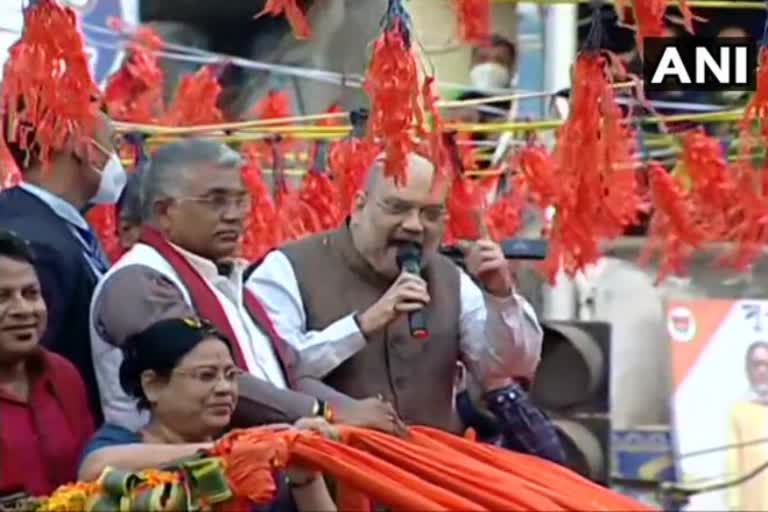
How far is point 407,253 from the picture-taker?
4973 millimetres

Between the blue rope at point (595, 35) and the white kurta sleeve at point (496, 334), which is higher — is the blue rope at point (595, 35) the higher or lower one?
the higher one

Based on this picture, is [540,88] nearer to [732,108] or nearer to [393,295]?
[732,108]

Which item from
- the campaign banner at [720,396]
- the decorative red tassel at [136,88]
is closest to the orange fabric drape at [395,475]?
the decorative red tassel at [136,88]

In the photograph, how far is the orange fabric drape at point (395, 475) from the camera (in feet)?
13.0

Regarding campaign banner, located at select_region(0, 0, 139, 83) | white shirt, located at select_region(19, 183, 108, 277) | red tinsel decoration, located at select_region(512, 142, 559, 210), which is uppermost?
campaign banner, located at select_region(0, 0, 139, 83)

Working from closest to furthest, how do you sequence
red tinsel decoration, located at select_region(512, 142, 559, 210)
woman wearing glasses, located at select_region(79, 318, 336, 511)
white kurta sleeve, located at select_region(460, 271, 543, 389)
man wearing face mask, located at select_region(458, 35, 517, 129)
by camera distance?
1. woman wearing glasses, located at select_region(79, 318, 336, 511)
2. white kurta sleeve, located at select_region(460, 271, 543, 389)
3. red tinsel decoration, located at select_region(512, 142, 559, 210)
4. man wearing face mask, located at select_region(458, 35, 517, 129)

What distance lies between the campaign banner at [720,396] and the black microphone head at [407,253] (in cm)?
462

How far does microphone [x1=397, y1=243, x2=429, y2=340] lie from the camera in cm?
496

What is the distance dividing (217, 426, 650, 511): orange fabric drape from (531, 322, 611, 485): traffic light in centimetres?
369

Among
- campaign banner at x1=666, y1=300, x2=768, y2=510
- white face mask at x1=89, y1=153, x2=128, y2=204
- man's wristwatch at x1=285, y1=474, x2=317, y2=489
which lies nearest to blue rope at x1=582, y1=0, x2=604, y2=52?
white face mask at x1=89, y1=153, x2=128, y2=204

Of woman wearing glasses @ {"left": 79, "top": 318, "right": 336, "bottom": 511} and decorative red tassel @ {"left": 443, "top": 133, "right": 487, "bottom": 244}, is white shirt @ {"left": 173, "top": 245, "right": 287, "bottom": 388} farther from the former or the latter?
decorative red tassel @ {"left": 443, "top": 133, "right": 487, "bottom": 244}

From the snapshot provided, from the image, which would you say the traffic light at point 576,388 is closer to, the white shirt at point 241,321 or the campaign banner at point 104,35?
the campaign banner at point 104,35

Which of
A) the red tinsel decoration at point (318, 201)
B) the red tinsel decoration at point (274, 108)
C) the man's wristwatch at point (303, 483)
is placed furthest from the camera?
the red tinsel decoration at point (274, 108)

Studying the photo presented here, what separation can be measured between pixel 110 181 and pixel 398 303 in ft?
2.11
